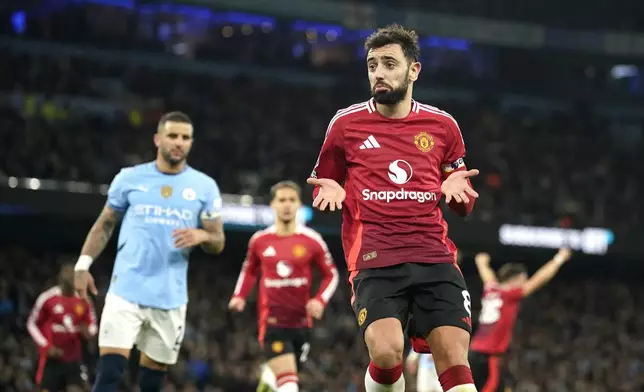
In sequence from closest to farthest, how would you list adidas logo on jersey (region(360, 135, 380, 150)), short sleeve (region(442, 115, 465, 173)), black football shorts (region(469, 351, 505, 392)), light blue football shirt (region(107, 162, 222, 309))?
adidas logo on jersey (region(360, 135, 380, 150)) < short sleeve (region(442, 115, 465, 173)) < light blue football shirt (region(107, 162, 222, 309)) < black football shorts (region(469, 351, 505, 392))

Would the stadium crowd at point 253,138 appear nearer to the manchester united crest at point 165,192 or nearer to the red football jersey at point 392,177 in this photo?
the manchester united crest at point 165,192

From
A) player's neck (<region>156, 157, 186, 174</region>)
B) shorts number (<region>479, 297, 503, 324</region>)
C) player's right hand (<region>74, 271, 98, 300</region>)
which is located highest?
player's neck (<region>156, 157, 186, 174</region>)

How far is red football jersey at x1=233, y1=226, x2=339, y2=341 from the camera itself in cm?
1028

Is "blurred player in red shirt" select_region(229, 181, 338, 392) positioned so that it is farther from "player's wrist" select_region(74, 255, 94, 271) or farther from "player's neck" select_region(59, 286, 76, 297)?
"player's neck" select_region(59, 286, 76, 297)

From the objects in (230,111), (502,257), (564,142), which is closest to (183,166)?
(230,111)

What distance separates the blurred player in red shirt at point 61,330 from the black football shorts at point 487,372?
4905 mm

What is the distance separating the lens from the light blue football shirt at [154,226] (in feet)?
25.7

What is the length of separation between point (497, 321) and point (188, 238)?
231 inches

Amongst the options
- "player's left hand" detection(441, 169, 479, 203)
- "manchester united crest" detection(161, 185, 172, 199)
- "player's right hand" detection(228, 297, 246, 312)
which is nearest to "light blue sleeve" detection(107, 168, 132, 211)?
"manchester united crest" detection(161, 185, 172, 199)

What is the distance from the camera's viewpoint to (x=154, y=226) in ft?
26.1

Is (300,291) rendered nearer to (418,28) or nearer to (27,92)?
(27,92)

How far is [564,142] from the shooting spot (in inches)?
1194

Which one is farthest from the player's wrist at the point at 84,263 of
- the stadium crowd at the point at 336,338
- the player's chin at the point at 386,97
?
the stadium crowd at the point at 336,338

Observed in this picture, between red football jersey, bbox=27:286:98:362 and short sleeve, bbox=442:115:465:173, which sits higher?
short sleeve, bbox=442:115:465:173
